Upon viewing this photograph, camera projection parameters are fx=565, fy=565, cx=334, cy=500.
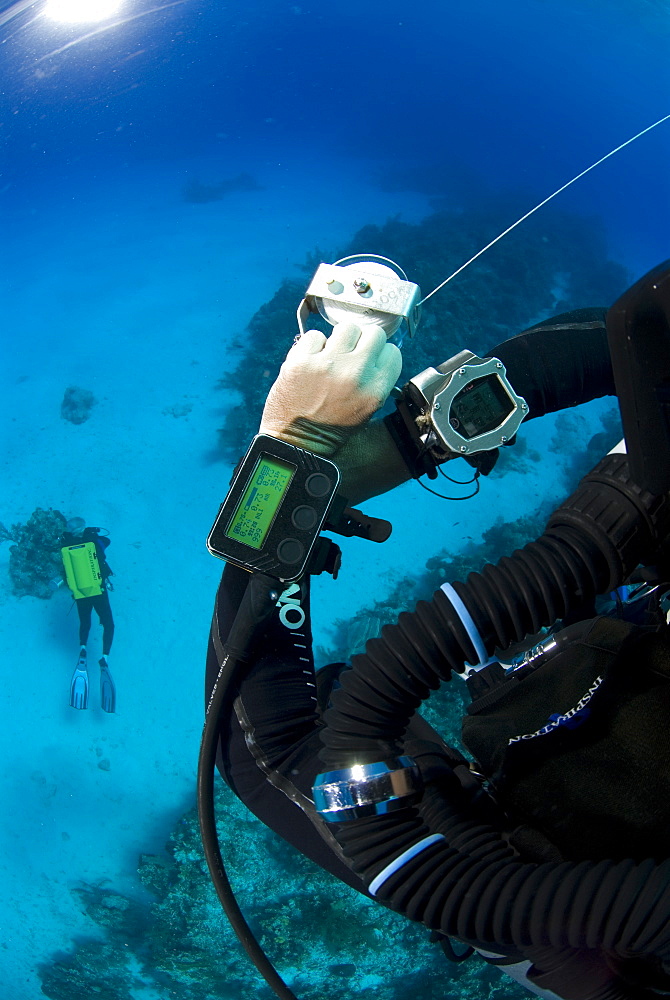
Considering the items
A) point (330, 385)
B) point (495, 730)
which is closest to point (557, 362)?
point (330, 385)

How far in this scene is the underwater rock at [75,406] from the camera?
3.71 meters

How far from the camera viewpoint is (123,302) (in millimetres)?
4023

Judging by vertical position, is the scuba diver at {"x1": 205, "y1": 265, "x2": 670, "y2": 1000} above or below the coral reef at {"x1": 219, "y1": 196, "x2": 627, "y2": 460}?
below

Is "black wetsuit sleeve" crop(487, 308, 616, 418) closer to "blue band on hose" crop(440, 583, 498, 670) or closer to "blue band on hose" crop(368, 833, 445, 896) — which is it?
"blue band on hose" crop(440, 583, 498, 670)

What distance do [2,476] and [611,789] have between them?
371 centimetres

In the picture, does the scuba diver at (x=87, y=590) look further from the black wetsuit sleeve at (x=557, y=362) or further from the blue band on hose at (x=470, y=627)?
the blue band on hose at (x=470, y=627)

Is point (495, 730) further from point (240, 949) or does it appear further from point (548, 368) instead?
point (240, 949)

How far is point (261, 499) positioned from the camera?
1.35 m

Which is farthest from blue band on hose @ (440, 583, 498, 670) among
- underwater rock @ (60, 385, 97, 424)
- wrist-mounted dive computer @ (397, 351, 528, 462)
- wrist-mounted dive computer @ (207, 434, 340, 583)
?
underwater rock @ (60, 385, 97, 424)

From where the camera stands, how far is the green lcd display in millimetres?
1340

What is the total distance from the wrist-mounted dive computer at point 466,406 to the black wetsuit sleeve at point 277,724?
A: 0.53 metres

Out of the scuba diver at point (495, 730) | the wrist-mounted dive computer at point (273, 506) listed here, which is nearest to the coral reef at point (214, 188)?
the scuba diver at point (495, 730)

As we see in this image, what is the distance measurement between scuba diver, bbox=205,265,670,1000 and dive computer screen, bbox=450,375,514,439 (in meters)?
0.01

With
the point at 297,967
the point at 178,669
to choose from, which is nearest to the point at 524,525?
the point at 178,669
